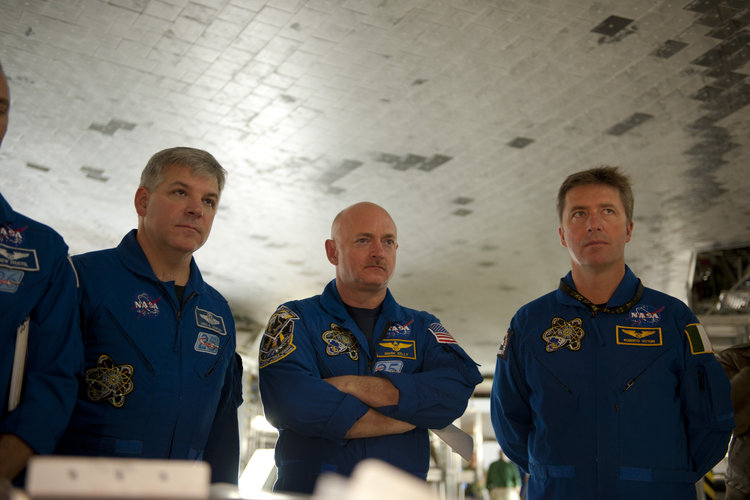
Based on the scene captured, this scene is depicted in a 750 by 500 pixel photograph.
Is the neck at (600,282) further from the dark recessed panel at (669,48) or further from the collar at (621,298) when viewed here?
the dark recessed panel at (669,48)

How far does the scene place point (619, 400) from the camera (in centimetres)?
244

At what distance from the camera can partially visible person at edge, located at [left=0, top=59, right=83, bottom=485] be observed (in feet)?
5.78

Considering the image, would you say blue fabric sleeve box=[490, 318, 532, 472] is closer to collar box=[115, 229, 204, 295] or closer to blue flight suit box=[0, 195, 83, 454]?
collar box=[115, 229, 204, 295]

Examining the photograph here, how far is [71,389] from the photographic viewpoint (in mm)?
1878

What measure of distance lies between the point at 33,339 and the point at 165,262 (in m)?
0.57

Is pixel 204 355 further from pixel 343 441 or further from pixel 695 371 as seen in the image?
pixel 695 371

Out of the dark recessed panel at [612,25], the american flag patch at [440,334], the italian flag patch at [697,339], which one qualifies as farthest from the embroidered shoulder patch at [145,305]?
the dark recessed panel at [612,25]

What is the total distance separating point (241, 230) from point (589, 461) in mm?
5438

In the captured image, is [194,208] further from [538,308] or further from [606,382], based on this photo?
[606,382]

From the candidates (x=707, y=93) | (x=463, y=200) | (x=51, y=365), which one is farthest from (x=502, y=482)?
(x=51, y=365)

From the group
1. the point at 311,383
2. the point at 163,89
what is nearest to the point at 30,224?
the point at 311,383

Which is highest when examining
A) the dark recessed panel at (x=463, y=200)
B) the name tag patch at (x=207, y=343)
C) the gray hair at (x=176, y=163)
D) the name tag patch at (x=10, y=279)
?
the dark recessed panel at (x=463, y=200)

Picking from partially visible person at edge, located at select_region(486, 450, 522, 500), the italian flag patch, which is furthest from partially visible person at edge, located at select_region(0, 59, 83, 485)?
partially visible person at edge, located at select_region(486, 450, 522, 500)

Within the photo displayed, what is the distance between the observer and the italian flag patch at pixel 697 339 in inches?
97.4
